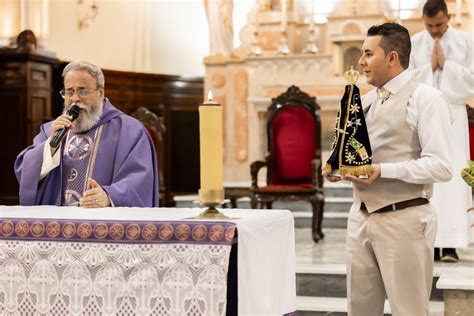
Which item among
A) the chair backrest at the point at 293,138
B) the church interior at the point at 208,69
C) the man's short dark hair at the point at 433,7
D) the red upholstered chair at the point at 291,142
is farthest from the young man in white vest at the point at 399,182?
the chair backrest at the point at 293,138

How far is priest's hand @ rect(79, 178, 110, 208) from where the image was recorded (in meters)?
3.76

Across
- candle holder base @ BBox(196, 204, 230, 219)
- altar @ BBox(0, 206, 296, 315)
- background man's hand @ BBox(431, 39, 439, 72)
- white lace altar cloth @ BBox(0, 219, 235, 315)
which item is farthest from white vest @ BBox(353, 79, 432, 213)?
background man's hand @ BBox(431, 39, 439, 72)

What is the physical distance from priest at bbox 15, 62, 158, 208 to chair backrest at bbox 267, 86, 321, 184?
3.96 meters

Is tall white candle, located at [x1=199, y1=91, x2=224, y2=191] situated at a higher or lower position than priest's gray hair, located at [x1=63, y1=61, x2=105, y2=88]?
lower

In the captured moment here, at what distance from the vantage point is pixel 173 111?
12.3 metres

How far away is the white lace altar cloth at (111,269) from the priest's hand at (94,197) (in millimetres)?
621

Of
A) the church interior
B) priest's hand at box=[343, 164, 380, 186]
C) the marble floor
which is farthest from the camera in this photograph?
the church interior

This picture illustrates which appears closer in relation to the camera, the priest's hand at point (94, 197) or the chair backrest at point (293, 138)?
the priest's hand at point (94, 197)

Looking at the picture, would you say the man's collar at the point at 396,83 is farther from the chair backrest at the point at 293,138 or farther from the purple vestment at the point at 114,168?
the chair backrest at the point at 293,138

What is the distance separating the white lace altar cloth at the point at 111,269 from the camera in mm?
2928

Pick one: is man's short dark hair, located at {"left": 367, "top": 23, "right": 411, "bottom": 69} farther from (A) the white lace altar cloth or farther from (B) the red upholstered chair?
(B) the red upholstered chair

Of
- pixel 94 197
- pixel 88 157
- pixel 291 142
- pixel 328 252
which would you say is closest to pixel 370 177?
pixel 94 197

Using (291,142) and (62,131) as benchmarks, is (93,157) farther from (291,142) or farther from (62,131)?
(291,142)

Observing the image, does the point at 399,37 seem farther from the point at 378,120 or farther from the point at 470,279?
the point at 470,279
